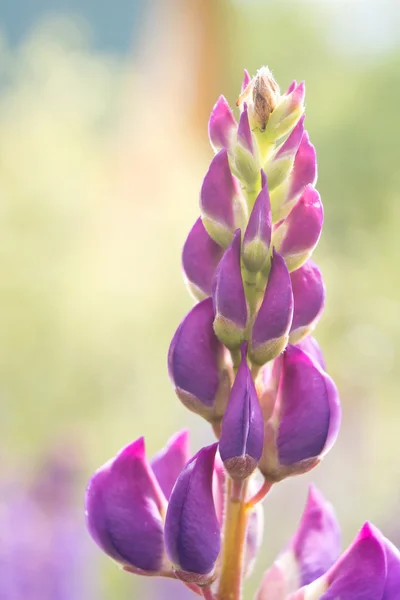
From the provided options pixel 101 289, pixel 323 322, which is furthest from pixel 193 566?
pixel 323 322

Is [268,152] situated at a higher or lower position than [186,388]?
higher

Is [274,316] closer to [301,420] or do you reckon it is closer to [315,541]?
[301,420]

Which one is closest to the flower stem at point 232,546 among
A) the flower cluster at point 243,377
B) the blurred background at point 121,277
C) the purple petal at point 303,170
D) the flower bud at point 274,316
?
the flower cluster at point 243,377

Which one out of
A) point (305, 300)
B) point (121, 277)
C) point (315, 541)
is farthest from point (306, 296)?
point (121, 277)

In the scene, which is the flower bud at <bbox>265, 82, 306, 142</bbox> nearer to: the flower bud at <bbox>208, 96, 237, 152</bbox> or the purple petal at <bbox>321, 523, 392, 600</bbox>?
the flower bud at <bbox>208, 96, 237, 152</bbox>

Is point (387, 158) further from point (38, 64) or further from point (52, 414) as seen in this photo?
point (52, 414)

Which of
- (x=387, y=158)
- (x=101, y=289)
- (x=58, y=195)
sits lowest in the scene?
(x=101, y=289)
